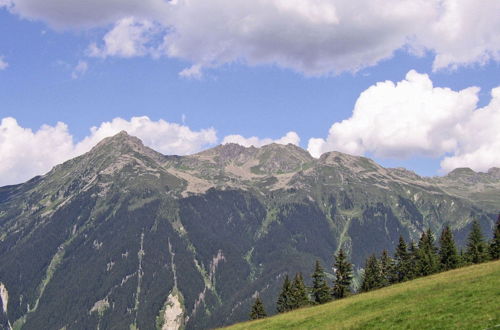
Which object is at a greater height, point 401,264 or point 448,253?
point 448,253

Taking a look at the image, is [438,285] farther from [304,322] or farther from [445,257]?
[445,257]

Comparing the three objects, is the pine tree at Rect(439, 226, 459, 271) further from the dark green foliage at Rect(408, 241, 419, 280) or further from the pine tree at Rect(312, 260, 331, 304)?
the pine tree at Rect(312, 260, 331, 304)

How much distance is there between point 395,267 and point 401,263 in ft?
5.74

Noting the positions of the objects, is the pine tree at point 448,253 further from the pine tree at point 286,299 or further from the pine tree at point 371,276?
the pine tree at point 286,299

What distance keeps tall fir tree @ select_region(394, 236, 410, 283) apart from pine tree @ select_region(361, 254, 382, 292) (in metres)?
5.01

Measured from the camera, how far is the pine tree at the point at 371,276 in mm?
104287

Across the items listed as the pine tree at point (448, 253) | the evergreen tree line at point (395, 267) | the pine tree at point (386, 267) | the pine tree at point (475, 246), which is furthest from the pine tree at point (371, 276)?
the pine tree at point (475, 246)

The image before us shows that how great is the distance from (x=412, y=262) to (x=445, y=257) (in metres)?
7.54

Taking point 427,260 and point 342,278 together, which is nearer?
point 342,278

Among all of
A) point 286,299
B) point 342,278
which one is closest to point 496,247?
point 342,278

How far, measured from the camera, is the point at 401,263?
10762 cm

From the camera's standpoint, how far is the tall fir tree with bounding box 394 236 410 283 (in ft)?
350

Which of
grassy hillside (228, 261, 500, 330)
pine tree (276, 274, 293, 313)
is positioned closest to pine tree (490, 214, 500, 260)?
pine tree (276, 274, 293, 313)

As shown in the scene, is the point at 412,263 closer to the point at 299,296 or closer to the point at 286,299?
the point at 299,296
